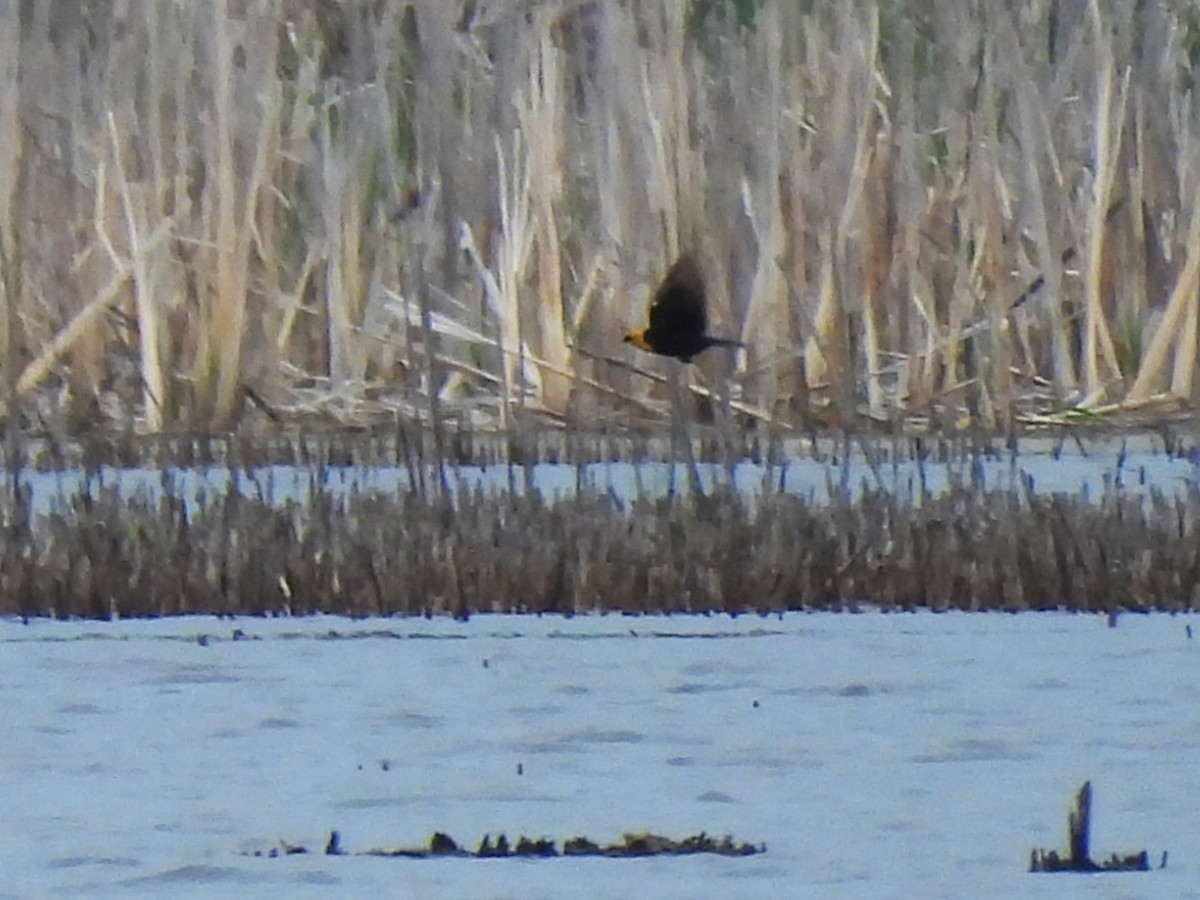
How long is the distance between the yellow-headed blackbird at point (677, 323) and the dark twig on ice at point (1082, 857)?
4107 mm

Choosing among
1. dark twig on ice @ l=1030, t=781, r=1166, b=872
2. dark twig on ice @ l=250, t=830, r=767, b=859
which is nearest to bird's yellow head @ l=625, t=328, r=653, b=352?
dark twig on ice @ l=250, t=830, r=767, b=859

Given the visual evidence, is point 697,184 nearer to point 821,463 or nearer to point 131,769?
point 821,463

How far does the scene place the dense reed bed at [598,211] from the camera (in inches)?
321

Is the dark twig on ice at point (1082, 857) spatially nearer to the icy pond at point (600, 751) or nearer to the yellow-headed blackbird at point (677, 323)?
the icy pond at point (600, 751)

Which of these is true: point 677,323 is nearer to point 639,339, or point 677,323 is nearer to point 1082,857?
point 639,339

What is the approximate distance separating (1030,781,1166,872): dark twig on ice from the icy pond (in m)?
0.03

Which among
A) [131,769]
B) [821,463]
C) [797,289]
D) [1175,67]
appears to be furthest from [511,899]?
[1175,67]

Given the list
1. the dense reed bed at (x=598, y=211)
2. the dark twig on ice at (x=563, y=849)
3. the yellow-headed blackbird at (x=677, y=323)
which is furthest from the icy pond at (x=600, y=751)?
the dense reed bed at (x=598, y=211)

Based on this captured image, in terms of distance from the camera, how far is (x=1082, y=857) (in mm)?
3551

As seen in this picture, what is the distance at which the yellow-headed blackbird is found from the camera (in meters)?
7.71

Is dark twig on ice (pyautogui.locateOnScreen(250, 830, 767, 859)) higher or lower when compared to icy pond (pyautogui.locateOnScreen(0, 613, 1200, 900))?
lower

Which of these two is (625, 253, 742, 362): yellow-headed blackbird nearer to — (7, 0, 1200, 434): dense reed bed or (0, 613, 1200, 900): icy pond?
(7, 0, 1200, 434): dense reed bed

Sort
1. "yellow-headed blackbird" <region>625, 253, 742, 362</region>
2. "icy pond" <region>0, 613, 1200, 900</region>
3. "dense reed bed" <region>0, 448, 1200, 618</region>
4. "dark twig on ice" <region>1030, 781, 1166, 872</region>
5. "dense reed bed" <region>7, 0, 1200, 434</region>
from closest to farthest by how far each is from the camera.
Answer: "dark twig on ice" <region>1030, 781, 1166, 872</region>
"icy pond" <region>0, 613, 1200, 900</region>
"dense reed bed" <region>0, 448, 1200, 618</region>
"yellow-headed blackbird" <region>625, 253, 742, 362</region>
"dense reed bed" <region>7, 0, 1200, 434</region>

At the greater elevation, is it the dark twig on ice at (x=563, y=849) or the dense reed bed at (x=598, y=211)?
the dense reed bed at (x=598, y=211)
